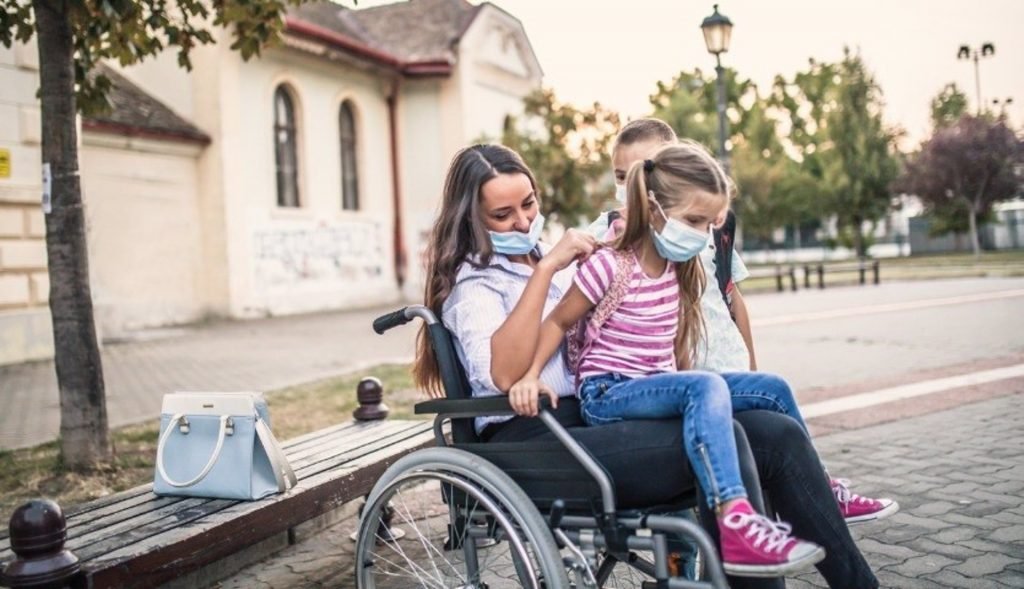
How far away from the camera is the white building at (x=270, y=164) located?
11828 mm

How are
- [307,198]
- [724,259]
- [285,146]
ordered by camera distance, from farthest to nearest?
[307,198] → [285,146] → [724,259]

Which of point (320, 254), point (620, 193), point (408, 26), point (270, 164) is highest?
point (408, 26)

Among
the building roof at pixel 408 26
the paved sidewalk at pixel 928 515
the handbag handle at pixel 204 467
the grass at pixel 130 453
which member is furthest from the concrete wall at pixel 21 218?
the building roof at pixel 408 26

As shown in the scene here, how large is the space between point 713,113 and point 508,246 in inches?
2199

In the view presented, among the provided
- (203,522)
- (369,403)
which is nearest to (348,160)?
(369,403)

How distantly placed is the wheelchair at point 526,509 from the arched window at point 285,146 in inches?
723

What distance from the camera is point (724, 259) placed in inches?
148

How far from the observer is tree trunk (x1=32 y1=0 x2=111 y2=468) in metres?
5.53

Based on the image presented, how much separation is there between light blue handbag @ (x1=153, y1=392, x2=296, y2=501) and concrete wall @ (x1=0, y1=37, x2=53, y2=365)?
30.3ft

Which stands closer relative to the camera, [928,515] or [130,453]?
[928,515]

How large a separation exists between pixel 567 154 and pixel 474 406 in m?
20.5

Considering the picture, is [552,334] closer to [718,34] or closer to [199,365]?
[199,365]

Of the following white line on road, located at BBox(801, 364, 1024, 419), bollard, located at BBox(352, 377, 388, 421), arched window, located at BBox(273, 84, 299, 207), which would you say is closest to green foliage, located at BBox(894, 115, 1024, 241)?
arched window, located at BBox(273, 84, 299, 207)

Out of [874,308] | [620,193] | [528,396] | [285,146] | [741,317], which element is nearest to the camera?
[528,396]
